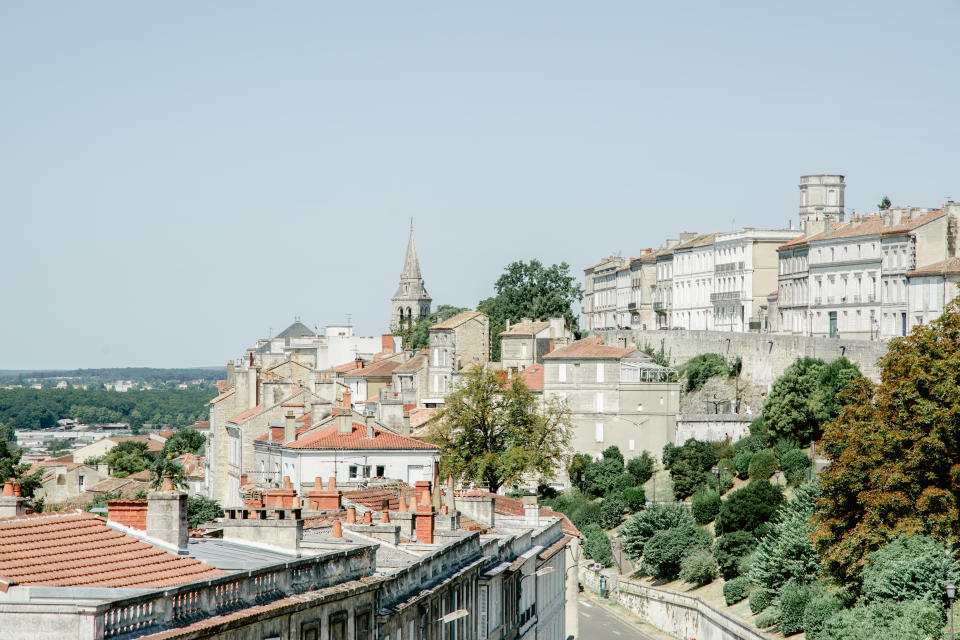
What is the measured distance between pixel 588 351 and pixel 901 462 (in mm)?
53439

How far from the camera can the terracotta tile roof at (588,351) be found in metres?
102

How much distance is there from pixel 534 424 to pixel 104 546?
65.7m

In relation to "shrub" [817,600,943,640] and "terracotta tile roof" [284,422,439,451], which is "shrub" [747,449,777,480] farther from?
"shrub" [817,600,943,640]

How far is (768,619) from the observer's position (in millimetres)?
55281

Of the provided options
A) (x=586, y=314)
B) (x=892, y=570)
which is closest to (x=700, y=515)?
(x=892, y=570)

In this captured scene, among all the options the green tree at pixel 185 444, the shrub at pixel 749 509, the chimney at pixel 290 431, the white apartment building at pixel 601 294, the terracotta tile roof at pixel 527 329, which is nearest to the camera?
the chimney at pixel 290 431

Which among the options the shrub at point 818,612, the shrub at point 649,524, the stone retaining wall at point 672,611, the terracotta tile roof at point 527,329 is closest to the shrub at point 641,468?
the stone retaining wall at point 672,611

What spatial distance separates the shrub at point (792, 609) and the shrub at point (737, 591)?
777 centimetres

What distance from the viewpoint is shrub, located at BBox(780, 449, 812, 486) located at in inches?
3078

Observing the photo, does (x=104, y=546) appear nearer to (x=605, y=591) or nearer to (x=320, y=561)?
(x=320, y=561)

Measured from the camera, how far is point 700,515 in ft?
254

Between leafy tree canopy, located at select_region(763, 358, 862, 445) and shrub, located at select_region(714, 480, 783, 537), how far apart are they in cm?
1198

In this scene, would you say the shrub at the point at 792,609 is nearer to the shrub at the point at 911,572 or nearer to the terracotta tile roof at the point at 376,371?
the shrub at the point at 911,572

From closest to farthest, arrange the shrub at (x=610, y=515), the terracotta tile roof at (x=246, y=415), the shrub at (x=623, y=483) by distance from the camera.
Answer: the terracotta tile roof at (x=246, y=415), the shrub at (x=610, y=515), the shrub at (x=623, y=483)
